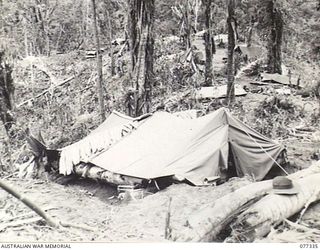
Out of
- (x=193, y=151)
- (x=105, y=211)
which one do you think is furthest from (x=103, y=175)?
(x=193, y=151)

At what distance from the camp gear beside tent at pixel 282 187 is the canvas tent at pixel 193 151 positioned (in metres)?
0.91

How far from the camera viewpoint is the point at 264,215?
10.3ft

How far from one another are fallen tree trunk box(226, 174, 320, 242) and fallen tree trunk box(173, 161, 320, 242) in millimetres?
84

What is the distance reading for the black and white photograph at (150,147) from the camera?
3330 millimetres

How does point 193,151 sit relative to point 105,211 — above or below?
above

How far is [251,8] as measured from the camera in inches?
339

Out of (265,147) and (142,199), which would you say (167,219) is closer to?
(142,199)

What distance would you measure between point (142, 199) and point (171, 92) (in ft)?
7.64

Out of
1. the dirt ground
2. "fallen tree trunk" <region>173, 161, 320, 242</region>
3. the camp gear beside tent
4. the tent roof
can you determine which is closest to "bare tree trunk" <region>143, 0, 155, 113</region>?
A: the dirt ground

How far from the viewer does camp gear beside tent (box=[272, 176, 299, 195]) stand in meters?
3.39

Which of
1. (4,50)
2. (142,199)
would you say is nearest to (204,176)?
(142,199)

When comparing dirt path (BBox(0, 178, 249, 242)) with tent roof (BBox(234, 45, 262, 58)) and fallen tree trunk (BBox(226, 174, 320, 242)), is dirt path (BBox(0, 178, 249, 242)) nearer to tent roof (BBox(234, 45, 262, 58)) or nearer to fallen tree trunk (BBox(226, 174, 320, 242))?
fallen tree trunk (BBox(226, 174, 320, 242))

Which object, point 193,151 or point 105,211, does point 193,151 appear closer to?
point 193,151

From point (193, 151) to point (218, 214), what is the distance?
1.21m
